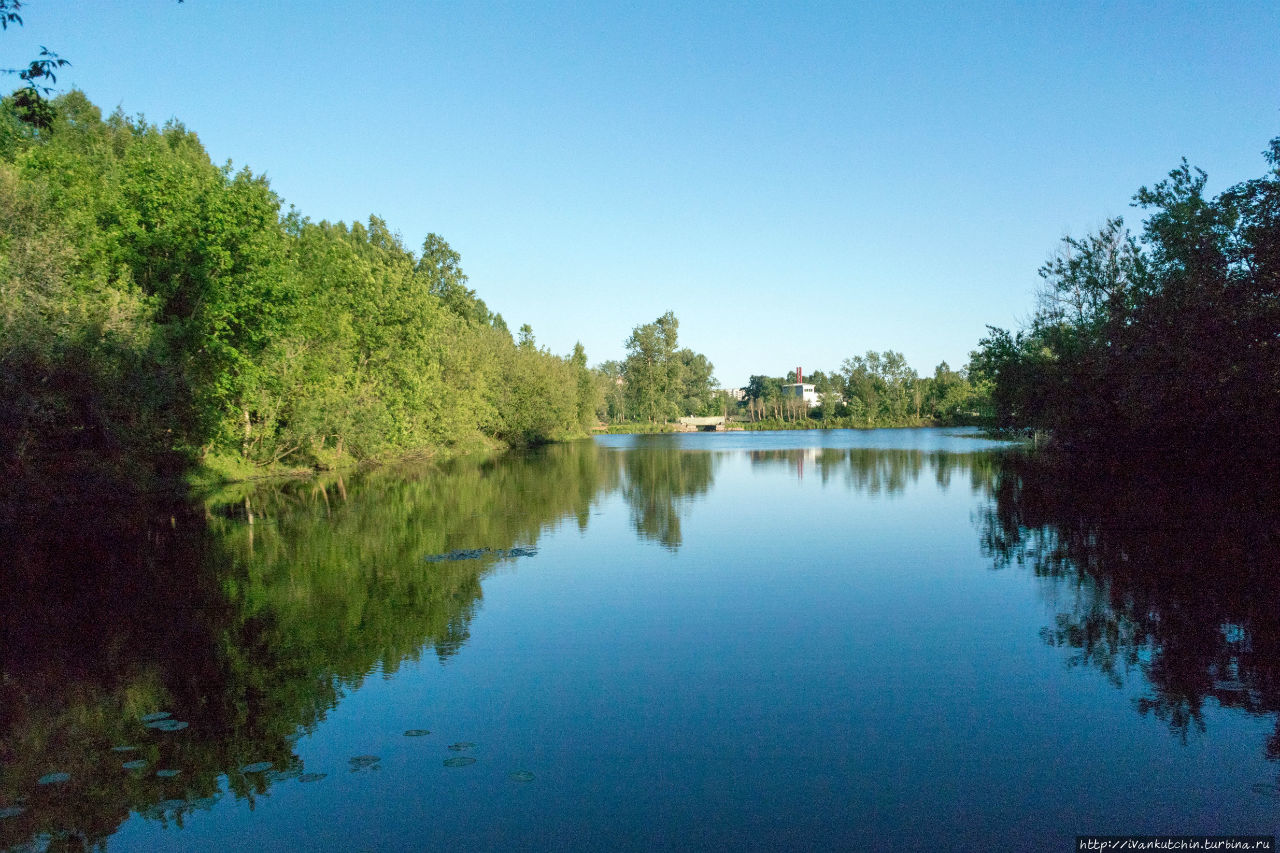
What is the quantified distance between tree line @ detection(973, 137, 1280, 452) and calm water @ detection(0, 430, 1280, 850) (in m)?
3.80

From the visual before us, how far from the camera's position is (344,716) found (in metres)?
7.53

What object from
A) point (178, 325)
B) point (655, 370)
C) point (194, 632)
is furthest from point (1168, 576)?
point (655, 370)

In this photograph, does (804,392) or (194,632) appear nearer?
(194,632)

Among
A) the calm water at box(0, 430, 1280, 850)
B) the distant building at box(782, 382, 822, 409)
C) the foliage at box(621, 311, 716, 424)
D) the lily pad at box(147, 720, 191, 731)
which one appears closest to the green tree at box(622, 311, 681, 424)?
the foliage at box(621, 311, 716, 424)

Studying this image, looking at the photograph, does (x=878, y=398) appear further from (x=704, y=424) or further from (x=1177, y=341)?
(x=1177, y=341)

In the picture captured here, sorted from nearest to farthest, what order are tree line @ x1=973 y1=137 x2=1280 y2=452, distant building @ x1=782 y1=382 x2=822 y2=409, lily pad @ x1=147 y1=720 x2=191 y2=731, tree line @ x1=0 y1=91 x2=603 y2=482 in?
lily pad @ x1=147 y1=720 x2=191 y2=731 < tree line @ x1=973 y1=137 x2=1280 y2=452 < tree line @ x1=0 y1=91 x2=603 y2=482 < distant building @ x1=782 y1=382 x2=822 y2=409

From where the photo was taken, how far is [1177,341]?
1850cm

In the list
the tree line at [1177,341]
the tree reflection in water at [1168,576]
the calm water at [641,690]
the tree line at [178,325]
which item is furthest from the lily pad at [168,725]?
the tree line at [1177,341]

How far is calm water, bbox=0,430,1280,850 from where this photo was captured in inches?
221

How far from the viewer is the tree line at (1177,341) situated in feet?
56.2

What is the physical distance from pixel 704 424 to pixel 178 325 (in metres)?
122

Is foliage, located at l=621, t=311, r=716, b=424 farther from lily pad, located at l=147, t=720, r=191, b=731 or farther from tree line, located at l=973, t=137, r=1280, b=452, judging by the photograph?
lily pad, located at l=147, t=720, r=191, b=731

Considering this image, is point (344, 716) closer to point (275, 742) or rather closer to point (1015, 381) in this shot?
point (275, 742)

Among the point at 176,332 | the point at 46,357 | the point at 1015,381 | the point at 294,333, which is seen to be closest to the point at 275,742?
the point at 46,357
